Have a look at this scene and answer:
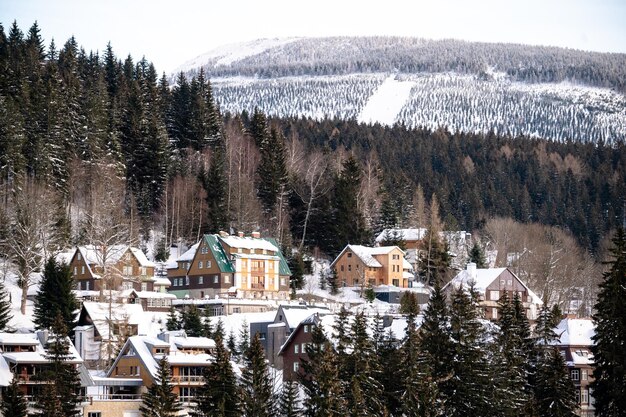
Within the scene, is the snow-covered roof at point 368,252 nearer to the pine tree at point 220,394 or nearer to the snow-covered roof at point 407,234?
the snow-covered roof at point 407,234

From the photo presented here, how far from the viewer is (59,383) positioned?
66.8 meters

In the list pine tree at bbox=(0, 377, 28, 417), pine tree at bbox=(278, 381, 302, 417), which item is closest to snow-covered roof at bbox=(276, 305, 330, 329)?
pine tree at bbox=(278, 381, 302, 417)

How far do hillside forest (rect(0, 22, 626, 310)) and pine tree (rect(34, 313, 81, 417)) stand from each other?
22919mm

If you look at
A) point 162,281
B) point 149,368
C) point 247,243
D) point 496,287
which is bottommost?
point 149,368

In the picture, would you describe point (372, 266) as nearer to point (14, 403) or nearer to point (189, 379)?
point (189, 379)

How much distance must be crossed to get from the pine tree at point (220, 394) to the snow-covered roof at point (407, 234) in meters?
60.1

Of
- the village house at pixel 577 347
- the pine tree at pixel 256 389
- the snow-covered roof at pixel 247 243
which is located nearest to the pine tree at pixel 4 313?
the pine tree at pixel 256 389

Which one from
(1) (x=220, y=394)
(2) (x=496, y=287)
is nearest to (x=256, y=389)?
(1) (x=220, y=394)

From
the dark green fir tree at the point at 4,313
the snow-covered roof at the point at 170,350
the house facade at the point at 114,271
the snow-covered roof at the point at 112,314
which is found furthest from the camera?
the house facade at the point at 114,271

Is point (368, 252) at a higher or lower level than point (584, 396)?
higher

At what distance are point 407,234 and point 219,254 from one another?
28.3 m

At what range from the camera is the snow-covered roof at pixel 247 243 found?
111875 millimetres

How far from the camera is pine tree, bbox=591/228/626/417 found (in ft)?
188

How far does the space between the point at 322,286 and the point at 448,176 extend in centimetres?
6872
